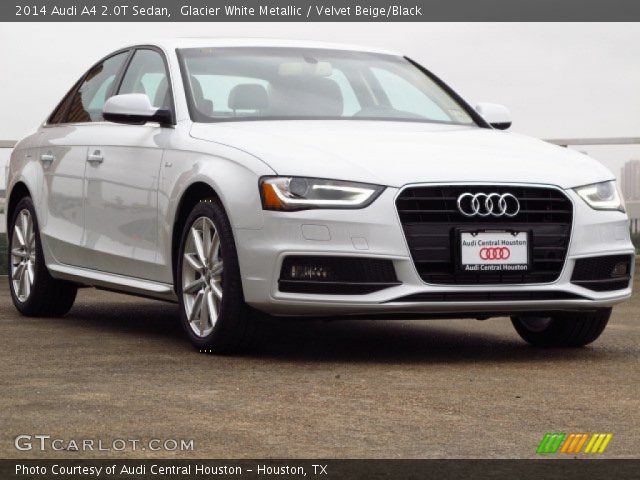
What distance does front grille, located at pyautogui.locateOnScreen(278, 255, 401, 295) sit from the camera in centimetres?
735

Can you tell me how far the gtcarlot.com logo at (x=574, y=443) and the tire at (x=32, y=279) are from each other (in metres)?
5.36

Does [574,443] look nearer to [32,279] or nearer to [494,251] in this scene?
[494,251]

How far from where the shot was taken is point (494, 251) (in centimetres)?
749

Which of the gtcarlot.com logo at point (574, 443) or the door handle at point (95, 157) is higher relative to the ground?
the door handle at point (95, 157)

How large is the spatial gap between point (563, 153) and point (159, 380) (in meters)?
2.58

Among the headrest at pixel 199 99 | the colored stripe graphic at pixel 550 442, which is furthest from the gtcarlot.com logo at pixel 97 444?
the headrest at pixel 199 99

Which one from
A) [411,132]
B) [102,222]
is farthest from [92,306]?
[411,132]

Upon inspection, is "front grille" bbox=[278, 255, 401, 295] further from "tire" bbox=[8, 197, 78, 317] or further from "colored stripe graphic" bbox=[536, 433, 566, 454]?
"tire" bbox=[8, 197, 78, 317]

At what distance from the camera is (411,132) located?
822 cm

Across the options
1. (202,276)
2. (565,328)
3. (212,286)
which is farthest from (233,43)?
(565,328)

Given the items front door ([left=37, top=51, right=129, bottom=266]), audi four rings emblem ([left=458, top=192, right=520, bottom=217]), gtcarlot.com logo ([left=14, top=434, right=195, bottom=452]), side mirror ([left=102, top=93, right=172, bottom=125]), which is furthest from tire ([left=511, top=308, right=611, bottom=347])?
gtcarlot.com logo ([left=14, top=434, right=195, bottom=452])

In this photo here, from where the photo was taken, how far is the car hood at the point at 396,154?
7.40 metres

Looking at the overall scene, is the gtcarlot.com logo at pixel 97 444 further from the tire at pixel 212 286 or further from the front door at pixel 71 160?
the front door at pixel 71 160
